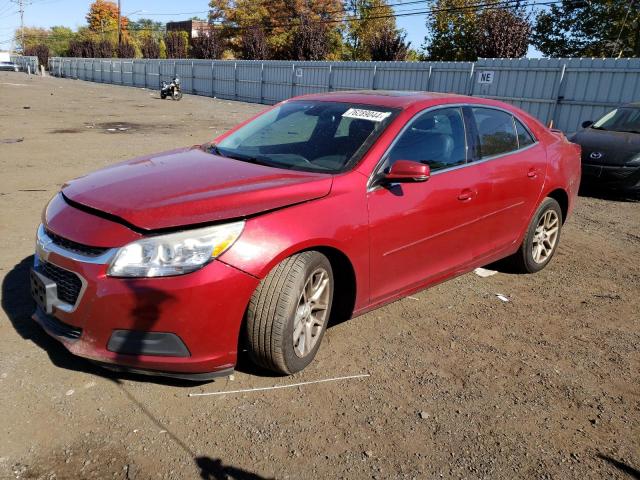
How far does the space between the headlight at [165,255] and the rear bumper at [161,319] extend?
1.5 inches

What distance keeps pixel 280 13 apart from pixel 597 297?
63.1 meters

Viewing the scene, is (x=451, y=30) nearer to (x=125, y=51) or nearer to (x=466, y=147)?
(x=125, y=51)

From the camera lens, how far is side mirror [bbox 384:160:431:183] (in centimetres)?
331

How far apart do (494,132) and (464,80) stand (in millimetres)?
16620

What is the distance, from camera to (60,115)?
18.8 meters

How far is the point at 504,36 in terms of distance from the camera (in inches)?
1086

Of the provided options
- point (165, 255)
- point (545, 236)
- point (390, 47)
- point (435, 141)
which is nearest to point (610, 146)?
point (545, 236)

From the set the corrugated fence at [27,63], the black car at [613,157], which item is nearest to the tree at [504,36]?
the black car at [613,157]

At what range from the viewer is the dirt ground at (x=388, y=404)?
2.53 m

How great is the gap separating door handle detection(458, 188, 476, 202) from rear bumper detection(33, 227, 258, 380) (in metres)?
1.82

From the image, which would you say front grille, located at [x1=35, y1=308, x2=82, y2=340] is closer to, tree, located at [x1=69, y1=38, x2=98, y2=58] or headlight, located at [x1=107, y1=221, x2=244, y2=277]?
headlight, located at [x1=107, y1=221, x2=244, y2=277]

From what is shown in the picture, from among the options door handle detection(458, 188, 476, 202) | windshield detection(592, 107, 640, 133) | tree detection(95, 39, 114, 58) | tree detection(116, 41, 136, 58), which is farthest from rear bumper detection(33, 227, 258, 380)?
tree detection(95, 39, 114, 58)

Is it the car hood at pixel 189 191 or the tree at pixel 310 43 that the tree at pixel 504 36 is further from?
the car hood at pixel 189 191

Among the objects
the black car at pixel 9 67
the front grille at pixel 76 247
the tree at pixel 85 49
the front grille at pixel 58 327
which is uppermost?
the tree at pixel 85 49
